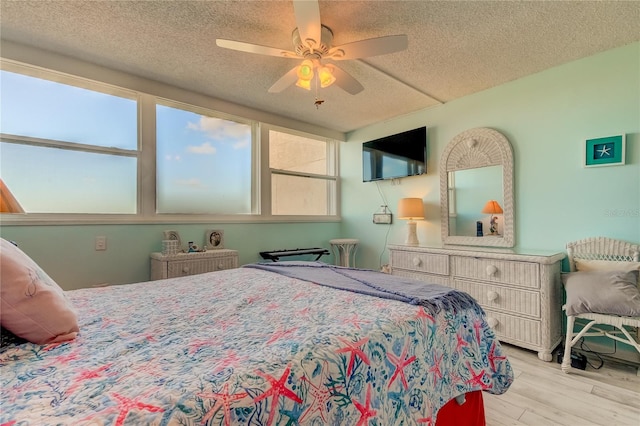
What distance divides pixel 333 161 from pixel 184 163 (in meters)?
2.26

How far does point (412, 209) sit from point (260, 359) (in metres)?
2.92

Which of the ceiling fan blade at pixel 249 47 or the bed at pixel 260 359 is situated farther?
the ceiling fan blade at pixel 249 47

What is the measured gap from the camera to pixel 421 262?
10.1 ft

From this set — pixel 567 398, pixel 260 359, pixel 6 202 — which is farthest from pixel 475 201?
pixel 6 202

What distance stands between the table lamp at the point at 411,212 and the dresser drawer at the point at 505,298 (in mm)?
792

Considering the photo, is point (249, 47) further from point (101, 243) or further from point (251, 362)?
point (101, 243)

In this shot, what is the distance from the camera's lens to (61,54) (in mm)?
2369

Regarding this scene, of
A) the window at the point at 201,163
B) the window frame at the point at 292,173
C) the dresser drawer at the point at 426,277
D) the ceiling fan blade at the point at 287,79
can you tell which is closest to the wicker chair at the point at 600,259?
the dresser drawer at the point at 426,277

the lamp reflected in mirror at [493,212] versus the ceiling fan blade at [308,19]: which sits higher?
the ceiling fan blade at [308,19]

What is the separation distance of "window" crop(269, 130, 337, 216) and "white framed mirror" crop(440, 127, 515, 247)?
1.79 m

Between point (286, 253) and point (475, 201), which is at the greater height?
point (475, 201)

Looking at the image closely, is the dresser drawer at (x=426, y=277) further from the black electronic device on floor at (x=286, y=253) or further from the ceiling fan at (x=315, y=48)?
the ceiling fan at (x=315, y=48)

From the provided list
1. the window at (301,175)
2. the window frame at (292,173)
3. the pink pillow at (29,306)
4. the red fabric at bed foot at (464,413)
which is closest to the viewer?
the pink pillow at (29,306)

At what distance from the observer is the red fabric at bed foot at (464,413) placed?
49.1 inches
